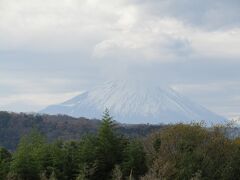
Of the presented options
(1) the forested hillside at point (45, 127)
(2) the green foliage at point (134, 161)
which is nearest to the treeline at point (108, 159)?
(2) the green foliage at point (134, 161)

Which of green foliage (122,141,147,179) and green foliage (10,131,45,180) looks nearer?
green foliage (10,131,45,180)

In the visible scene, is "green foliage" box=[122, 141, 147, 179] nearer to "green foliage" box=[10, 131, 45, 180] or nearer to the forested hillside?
"green foliage" box=[10, 131, 45, 180]

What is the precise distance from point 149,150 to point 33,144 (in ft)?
36.9

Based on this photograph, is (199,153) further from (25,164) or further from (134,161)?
(25,164)

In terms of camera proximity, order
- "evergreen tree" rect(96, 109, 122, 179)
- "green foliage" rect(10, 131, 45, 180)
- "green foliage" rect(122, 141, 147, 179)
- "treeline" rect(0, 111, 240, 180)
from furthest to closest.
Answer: "evergreen tree" rect(96, 109, 122, 179) → "green foliage" rect(122, 141, 147, 179) → "treeline" rect(0, 111, 240, 180) → "green foliage" rect(10, 131, 45, 180)

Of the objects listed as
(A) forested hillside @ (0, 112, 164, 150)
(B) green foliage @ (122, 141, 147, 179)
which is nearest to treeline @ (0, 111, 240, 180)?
(B) green foliage @ (122, 141, 147, 179)

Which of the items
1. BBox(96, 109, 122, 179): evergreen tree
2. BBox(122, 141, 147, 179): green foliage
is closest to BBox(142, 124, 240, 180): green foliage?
BBox(122, 141, 147, 179): green foliage

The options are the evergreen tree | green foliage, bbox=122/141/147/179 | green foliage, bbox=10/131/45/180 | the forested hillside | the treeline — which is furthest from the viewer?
the forested hillside

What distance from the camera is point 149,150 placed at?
5084 cm

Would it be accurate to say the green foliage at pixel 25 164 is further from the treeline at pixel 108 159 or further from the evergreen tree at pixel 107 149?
the evergreen tree at pixel 107 149

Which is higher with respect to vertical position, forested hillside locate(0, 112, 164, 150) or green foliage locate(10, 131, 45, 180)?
forested hillside locate(0, 112, 164, 150)

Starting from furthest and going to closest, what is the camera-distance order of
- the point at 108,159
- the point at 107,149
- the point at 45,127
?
the point at 45,127
the point at 107,149
the point at 108,159

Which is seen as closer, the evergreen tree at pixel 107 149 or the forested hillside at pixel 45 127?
the evergreen tree at pixel 107 149

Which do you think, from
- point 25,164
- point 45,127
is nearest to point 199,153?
point 25,164
